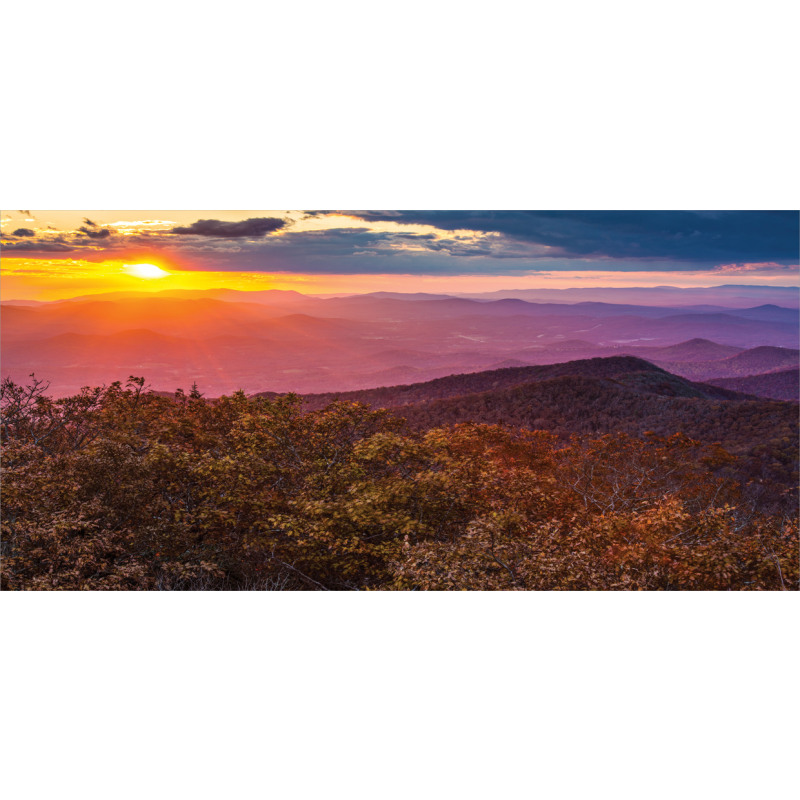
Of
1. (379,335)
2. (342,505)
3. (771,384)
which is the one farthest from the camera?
(379,335)

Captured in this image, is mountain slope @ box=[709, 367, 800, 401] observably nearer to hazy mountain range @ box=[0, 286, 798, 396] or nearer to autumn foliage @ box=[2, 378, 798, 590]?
hazy mountain range @ box=[0, 286, 798, 396]

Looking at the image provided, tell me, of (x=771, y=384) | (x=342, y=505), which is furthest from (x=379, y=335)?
(x=771, y=384)

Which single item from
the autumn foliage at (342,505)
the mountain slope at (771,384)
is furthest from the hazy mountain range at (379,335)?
the autumn foliage at (342,505)

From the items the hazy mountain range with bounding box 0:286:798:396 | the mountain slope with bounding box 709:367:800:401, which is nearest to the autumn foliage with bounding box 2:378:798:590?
the hazy mountain range with bounding box 0:286:798:396

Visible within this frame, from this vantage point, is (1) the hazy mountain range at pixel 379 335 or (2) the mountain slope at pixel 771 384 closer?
(1) the hazy mountain range at pixel 379 335

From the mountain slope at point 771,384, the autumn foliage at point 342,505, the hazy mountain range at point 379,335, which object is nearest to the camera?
the autumn foliage at point 342,505

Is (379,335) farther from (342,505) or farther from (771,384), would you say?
(771,384)

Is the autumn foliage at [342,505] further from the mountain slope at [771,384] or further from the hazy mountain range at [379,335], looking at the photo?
the mountain slope at [771,384]
